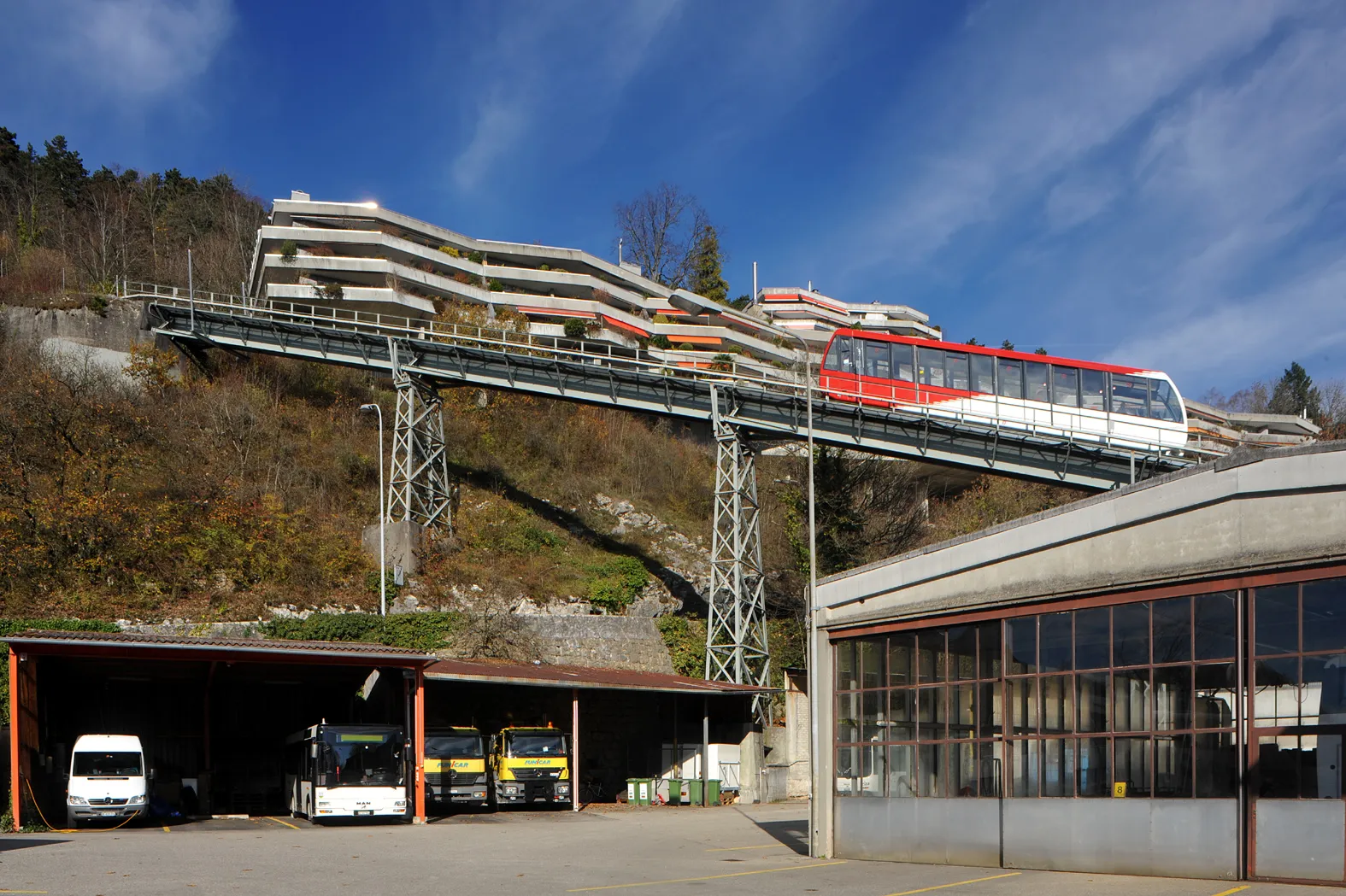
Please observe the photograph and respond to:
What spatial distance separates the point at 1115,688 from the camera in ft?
50.9

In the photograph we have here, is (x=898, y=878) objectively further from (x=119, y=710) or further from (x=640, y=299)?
(x=640, y=299)

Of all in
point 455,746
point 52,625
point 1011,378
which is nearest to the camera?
point 455,746

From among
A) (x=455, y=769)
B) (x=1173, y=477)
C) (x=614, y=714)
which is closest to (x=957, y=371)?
(x=614, y=714)

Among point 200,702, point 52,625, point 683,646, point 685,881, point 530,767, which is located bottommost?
point 530,767

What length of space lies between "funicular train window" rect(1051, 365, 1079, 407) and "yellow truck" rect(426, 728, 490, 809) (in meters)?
24.3

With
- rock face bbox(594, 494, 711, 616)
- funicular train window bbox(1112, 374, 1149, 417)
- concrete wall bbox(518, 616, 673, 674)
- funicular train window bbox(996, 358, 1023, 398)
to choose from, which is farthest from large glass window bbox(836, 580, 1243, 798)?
A: rock face bbox(594, 494, 711, 616)

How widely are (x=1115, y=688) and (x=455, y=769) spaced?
Result: 754 inches

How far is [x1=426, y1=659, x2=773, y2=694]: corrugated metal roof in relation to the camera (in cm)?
2938

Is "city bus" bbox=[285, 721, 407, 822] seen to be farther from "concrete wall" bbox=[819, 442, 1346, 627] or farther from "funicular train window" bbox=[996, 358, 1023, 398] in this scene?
"funicular train window" bbox=[996, 358, 1023, 398]

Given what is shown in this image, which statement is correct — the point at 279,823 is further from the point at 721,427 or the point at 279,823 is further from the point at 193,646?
the point at 721,427

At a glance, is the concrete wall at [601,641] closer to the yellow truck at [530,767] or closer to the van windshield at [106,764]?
the yellow truck at [530,767]

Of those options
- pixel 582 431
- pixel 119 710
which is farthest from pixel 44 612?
pixel 582 431

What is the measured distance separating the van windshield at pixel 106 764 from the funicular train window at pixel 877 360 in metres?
27.9

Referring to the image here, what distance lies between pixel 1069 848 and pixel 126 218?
70.5 m
